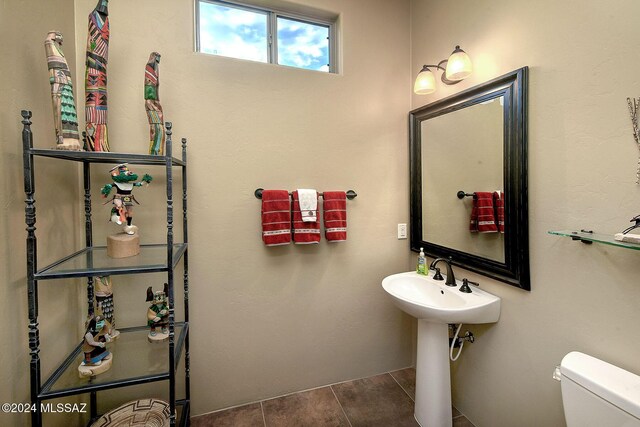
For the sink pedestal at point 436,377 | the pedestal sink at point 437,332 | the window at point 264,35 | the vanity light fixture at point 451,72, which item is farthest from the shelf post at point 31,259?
the vanity light fixture at point 451,72

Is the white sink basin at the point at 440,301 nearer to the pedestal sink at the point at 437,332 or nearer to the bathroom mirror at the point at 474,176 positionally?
the pedestal sink at the point at 437,332

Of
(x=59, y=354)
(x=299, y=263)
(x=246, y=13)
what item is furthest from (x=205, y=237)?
(x=246, y=13)

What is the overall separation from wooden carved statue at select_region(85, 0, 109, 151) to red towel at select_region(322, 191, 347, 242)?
1.14 metres

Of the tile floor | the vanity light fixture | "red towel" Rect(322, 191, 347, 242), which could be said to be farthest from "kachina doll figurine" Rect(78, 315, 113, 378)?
the vanity light fixture

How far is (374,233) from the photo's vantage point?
1.96 metres

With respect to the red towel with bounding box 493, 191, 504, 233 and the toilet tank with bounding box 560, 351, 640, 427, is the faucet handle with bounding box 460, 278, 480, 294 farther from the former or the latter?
the toilet tank with bounding box 560, 351, 640, 427

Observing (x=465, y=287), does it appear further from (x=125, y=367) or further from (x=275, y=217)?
(x=125, y=367)

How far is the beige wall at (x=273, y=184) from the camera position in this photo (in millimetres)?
1511

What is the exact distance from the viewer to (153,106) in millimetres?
1283

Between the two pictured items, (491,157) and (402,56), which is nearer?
(491,157)

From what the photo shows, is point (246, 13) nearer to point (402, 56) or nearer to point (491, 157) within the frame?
point (402, 56)

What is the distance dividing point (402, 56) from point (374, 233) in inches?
49.5

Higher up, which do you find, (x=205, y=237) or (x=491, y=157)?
(x=491, y=157)

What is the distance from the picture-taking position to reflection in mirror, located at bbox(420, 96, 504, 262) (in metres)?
1.43
